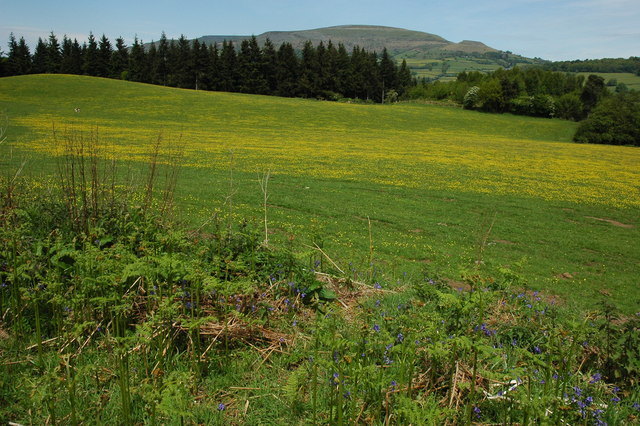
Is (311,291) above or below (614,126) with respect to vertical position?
below

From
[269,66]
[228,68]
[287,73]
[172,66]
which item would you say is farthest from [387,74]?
[172,66]

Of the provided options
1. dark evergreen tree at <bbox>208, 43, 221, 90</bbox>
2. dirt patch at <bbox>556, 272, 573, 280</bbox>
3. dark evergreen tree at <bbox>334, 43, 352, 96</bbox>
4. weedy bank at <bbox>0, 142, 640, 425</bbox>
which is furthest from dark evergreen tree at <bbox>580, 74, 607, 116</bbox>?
weedy bank at <bbox>0, 142, 640, 425</bbox>

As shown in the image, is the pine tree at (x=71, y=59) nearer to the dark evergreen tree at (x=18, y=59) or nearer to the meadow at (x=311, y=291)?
the dark evergreen tree at (x=18, y=59)

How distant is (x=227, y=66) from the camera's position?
82375 mm

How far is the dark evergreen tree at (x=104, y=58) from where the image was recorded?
8769 centimetres

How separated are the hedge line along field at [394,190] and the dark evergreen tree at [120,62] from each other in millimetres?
38806

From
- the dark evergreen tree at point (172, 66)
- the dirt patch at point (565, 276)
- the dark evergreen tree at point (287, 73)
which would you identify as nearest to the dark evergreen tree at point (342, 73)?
the dark evergreen tree at point (287, 73)

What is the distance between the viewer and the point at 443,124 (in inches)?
2474

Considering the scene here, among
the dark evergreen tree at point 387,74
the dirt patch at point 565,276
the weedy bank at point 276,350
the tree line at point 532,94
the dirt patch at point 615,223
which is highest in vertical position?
the dark evergreen tree at point 387,74

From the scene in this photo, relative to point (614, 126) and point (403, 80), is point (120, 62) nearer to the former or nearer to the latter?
point (403, 80)

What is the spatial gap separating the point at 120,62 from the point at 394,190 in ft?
294

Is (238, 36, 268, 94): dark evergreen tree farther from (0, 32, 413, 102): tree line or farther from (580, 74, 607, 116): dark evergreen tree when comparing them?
(580, 74, 607, 116): dark evergreen tree

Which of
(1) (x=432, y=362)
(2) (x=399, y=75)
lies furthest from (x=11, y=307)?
(2) (x=399, y=75)

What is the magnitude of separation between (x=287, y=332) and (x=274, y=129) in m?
44.2
